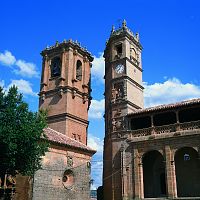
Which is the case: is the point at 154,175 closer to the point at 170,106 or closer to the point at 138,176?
the point at 138,176

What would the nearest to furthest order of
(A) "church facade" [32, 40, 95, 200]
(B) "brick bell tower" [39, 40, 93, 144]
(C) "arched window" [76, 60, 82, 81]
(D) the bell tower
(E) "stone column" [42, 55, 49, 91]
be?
(A) "church facade" [32, 40, 95, 200]
(D) the bell tower
(B) "brick bell tower" [39, 40, 93, 144]
(E) "stone column" [42, 55, 49, 91]
(C) "arched window" [76, 60, 82, 81]

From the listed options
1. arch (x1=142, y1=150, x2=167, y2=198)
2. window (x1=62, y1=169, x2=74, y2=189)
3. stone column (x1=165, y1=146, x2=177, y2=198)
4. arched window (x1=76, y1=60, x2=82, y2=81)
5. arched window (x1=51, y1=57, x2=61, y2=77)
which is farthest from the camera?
arched window (x1=76, y1=60, x2=82, y2=81)

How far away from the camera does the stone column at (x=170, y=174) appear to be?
33.1 meters

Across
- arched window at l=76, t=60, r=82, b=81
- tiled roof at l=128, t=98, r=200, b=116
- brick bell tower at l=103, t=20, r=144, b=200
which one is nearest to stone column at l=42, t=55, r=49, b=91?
arched window at l=76, t=60, r=82, b=81

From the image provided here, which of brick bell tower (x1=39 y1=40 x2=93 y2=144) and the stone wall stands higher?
brick bell tower (x1=39 y1=40 x2=93 y2=144)

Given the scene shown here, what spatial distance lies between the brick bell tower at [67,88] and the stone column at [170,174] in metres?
11.5

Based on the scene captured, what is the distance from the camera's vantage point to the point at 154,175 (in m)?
37.3

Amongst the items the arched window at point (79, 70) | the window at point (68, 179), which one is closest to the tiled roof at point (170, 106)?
the arched window at point (79, 70)

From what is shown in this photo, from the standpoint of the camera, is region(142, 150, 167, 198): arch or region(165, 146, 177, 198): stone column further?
region(142, 150, 167, 198): arch

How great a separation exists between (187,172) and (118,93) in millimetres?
12337

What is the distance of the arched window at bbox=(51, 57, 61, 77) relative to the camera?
43775mm

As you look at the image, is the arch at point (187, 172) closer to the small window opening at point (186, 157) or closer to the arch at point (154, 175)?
the small window opening at point (186, 157)

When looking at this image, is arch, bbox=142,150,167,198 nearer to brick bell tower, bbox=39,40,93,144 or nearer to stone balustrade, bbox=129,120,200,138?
stone balustrade, bbox=129,120,200,138

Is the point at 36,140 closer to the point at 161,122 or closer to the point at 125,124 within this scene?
the point at 125,124
